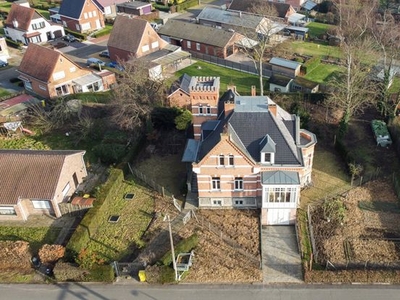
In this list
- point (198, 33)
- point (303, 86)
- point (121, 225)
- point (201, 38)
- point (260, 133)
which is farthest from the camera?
point (198, 33)

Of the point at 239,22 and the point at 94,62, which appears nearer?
the point at 94,62

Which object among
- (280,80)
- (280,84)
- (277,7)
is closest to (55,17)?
(277,7)

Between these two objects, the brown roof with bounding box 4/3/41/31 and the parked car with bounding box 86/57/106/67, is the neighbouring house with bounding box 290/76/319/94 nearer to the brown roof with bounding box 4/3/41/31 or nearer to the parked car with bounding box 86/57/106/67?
the parked car with bounding box 86/57/106/67

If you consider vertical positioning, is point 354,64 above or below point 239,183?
above

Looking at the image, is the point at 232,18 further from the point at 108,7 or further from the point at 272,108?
the point at 272,108

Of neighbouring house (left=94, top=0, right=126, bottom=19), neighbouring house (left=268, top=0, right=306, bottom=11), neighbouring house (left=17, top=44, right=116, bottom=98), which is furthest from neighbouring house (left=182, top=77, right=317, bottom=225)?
neighbouring house (left=94, top=0, right=126, bottom=19)

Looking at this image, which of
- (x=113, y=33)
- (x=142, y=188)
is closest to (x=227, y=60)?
(x=113, y=33)
